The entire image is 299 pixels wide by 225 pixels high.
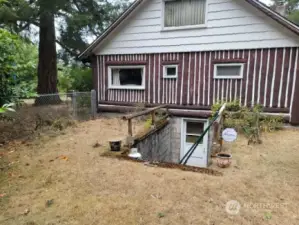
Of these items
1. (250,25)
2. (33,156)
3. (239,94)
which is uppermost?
(250,25)

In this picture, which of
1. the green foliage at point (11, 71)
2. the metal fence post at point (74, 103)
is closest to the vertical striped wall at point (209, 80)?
the metal fence post at point (74, 103)

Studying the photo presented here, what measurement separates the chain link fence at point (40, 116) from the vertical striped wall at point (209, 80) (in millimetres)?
1560

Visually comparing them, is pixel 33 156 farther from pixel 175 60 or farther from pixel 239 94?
pixel 239 94

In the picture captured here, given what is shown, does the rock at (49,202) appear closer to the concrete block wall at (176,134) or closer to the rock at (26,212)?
the rock at (26,212)

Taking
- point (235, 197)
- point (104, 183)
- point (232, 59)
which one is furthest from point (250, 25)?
point (104, 183)

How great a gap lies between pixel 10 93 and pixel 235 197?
5238 millimetres

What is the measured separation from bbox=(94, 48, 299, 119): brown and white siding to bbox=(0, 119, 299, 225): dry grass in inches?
108

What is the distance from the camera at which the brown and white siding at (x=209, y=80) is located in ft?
Answer: 23.6

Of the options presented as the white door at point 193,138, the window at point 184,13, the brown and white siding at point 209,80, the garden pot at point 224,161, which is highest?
the window at point 184,13

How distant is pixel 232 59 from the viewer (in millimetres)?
7668

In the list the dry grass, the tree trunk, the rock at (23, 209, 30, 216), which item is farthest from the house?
the rock at (23, 209, 30, 216)

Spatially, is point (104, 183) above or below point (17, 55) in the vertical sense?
below

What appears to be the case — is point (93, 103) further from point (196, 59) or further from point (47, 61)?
point (196, 59)

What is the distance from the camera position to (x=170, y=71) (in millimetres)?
8812
